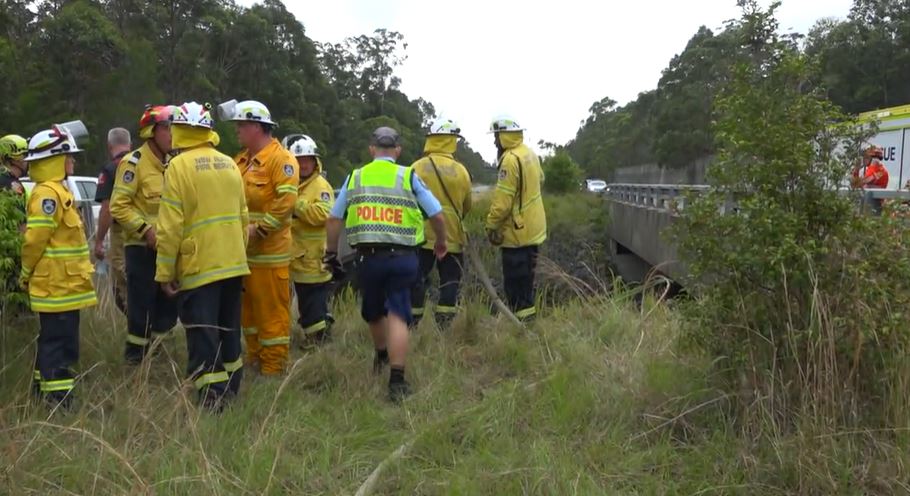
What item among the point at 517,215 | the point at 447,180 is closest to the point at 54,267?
the point at 447,180

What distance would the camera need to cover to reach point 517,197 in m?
6.48

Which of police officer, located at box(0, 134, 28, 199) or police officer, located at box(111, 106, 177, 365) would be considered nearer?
police officer, located at box(0, 134, 28, 199)

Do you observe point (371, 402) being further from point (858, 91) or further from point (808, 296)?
point (858, 91)

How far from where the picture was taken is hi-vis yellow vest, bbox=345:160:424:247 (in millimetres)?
4824

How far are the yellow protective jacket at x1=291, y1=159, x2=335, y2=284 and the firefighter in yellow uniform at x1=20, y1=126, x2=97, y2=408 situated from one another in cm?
170

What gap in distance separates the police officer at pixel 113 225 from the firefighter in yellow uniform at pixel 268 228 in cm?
102

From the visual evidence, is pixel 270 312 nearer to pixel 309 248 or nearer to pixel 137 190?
pixel 309 248

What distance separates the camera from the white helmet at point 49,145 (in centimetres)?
447

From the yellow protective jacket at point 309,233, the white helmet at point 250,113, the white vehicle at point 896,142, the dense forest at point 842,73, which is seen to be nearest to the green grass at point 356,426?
the yellow protective jacket at point 309,233

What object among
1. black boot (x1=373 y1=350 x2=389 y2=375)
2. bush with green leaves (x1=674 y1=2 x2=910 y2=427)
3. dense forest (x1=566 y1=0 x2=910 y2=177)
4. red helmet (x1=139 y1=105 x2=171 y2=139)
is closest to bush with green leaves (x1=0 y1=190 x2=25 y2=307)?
red helmet (x1=139 y1=105 x2=171 y2=139)

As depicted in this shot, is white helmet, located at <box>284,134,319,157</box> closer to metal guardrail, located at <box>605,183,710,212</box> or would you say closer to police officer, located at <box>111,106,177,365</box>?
police officer, located at <box>111,106,177,365</box>

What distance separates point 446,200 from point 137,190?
235 cm

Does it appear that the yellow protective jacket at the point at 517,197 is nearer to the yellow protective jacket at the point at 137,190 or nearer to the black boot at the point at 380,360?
the black boot at the point at 380,360

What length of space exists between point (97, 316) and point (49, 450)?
2708 mm
